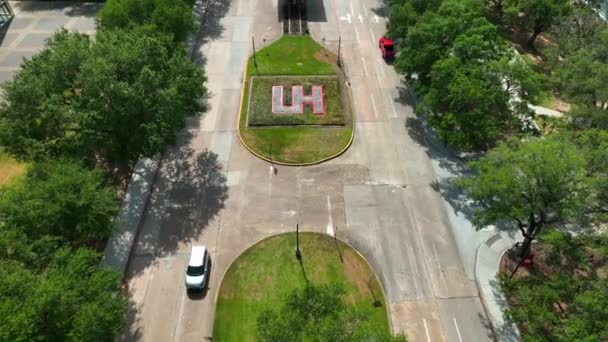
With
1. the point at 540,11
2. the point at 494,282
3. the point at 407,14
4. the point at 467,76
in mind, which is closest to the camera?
the point at 494,282

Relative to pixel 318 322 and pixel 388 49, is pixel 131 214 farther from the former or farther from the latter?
pixel 388 49

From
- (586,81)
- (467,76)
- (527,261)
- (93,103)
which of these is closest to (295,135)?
(467,76)

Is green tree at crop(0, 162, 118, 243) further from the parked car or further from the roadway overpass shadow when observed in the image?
the roadway overpass shadow

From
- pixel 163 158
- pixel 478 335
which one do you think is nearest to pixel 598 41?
pixel 478 335

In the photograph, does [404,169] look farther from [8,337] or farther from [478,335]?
[8,337]

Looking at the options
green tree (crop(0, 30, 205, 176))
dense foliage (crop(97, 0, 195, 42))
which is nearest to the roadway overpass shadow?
dense foliage (crop(97, 0, 195, 42))

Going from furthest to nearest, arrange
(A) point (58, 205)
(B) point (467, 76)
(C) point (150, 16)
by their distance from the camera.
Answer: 1. (C) point (150, 16)
2. (B) point (467, 76)
3. (A) point (58, 205)
